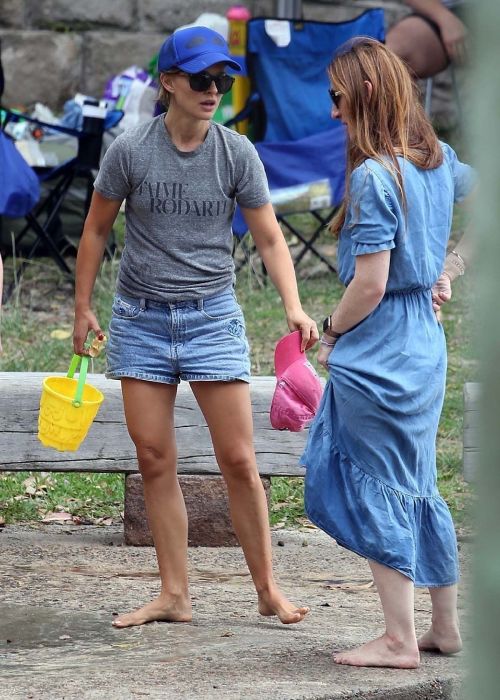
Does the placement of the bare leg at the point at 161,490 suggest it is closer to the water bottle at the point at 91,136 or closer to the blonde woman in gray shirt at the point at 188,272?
the blonde woman in gray shirt at the point at 188,272

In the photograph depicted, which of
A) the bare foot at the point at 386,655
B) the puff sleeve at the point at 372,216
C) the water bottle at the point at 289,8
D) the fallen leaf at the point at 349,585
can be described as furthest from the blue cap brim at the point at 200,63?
the water bottle at the point at 289,8

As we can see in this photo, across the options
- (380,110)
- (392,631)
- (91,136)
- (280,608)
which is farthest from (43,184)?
(392,631)

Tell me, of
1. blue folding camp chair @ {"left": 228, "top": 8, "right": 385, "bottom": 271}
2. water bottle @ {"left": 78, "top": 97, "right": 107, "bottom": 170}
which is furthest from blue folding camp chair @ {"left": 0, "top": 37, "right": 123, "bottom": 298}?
blue folding camp chair @ {"left": 228, "top": 8, "right": 385, "bottom": 271}

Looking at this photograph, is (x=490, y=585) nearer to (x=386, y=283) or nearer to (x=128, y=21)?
(x=386, y=283)

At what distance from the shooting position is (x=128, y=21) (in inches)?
400

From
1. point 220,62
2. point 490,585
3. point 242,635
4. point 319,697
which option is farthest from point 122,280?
point 490,585

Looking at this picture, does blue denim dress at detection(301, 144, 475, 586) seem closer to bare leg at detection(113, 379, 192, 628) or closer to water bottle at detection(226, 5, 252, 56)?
bare leg at detection(113, 379, 192, 628)

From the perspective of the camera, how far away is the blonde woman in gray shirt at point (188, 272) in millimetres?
3111

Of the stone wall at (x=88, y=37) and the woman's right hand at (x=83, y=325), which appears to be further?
the stone wall at (x=88, y=37)

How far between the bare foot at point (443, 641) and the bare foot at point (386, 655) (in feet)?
0.43

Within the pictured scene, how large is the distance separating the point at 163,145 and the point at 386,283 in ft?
2.40

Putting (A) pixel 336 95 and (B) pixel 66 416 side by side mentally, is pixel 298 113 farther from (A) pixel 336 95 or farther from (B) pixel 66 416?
(A) pixel 336 95

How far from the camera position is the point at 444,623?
3.02 metres

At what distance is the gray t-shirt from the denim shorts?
4cm
